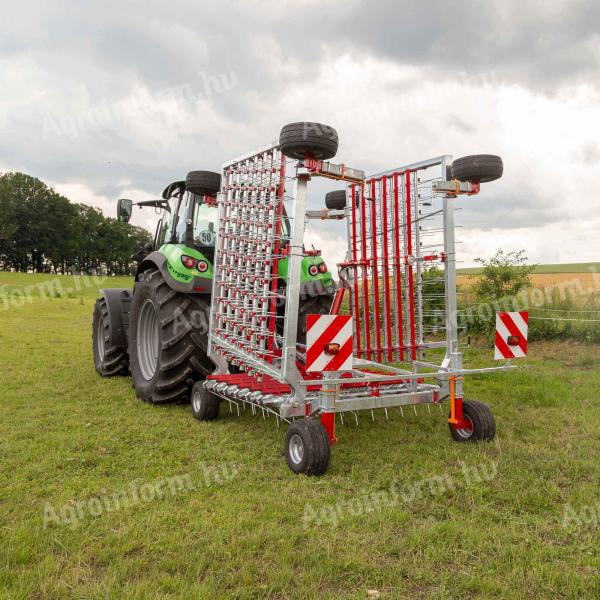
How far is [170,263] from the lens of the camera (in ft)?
16.2

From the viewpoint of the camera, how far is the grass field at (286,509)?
2098 mm

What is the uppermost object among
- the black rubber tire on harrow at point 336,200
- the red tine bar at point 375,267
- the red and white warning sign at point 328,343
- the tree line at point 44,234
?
the tree line at point 44,234

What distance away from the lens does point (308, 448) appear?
124 inches

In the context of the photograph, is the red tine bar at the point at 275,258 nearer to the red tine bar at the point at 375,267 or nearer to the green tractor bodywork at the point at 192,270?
the green tractor bodywork at the point at 192,270

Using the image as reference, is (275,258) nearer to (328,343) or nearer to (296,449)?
(328,343)

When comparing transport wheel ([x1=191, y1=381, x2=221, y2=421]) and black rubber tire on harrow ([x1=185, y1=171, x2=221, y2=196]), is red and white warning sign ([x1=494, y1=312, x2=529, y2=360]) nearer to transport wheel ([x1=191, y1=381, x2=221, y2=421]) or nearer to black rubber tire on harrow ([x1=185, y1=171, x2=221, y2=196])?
transport wheel ([x1=191, y1=381, x2=221, y2=421])

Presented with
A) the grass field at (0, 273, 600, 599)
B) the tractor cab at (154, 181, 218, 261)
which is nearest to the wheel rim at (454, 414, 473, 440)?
the grass field at (0, 273, 600, 599)

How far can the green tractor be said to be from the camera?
479 cm

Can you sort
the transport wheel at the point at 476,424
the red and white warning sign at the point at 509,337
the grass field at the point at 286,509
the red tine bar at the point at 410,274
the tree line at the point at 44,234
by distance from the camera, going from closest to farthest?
the grass field at the point at 286,509 < the transport wheel at the point at 476,424 < the red and white warning sign at the point at 509,337 < the red tine bar at the point at 410,274 < the tree line at the point at 44,234

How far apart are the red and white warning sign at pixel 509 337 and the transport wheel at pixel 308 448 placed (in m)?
1.71

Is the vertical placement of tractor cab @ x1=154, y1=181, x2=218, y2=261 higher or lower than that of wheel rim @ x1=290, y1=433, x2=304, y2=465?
higher

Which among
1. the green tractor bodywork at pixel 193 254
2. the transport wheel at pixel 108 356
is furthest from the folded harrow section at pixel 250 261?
the transport wheel at pixel 108 356

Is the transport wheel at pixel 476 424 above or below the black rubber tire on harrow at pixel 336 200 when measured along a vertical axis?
below

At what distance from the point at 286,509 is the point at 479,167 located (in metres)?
2.85
